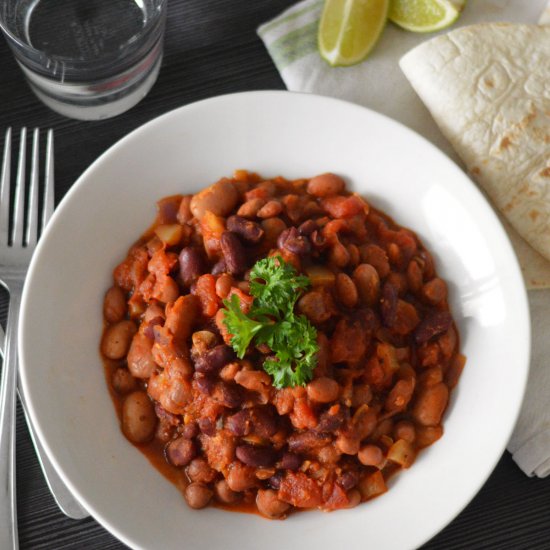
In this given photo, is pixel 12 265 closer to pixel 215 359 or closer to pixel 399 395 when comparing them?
pixel 215 359

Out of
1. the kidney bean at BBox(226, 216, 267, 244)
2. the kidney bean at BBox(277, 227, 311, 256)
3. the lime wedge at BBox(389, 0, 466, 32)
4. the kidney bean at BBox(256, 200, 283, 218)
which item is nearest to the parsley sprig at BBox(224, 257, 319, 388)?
the kidney bean at BBox(277, 227, 311, 256)

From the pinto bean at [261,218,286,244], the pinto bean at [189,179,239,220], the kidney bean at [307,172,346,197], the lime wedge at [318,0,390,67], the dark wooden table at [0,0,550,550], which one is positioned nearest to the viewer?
the pinto bean at [261,218,286,244]

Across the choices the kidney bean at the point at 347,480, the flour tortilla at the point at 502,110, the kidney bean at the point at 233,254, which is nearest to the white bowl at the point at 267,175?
the kidney bean at the point at 347,480

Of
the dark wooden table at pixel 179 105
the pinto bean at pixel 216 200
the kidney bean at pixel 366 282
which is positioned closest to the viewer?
the kidney bean at pixel 366 282

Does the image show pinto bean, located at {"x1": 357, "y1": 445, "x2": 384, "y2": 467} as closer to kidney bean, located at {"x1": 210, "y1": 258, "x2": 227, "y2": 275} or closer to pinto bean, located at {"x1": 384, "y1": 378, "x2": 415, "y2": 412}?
pinto bean, located at {"x1": 384, "y1": 378, "x2": 415, "y2": 412}

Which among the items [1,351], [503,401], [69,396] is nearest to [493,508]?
[503,401]

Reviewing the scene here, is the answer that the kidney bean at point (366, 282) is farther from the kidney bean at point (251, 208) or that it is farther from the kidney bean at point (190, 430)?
the kidney bean at point (190, 430)

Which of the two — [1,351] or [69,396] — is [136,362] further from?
[1,351]
